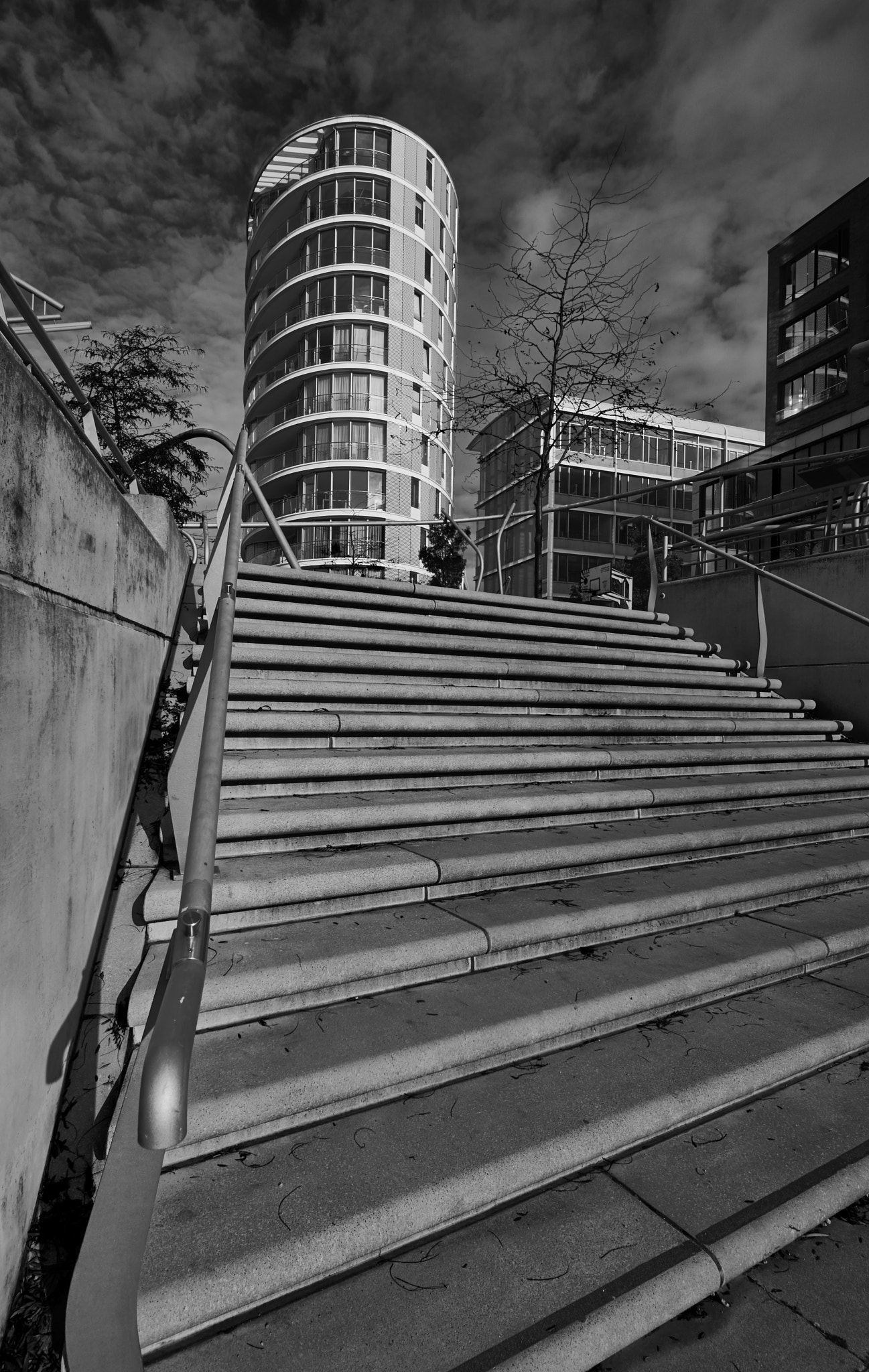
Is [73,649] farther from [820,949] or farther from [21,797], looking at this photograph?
[820,949]

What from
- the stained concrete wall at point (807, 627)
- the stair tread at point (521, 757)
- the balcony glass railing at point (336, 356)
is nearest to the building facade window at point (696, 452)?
the balcony glass railing at point (336, 356)

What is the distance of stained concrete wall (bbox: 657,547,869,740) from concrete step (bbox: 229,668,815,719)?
0.68 m

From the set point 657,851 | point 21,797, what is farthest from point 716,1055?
point 21,797

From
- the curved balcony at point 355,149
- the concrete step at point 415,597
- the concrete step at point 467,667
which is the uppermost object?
the curved balcony at point 355,149

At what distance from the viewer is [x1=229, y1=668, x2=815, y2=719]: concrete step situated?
4469 mm

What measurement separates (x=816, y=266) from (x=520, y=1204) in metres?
41.2

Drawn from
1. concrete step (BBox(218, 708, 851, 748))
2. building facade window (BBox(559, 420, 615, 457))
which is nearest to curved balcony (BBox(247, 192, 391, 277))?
building facade window (BBox(559, 420, 615, 457))

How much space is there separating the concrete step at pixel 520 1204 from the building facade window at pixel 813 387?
36.0 metres

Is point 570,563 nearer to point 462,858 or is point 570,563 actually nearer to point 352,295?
point 352,295

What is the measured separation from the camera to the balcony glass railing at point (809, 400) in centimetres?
3219

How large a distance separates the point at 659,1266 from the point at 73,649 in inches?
86.4

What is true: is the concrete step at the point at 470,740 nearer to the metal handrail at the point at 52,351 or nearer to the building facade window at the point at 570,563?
the metal handrail at the point at 52,351

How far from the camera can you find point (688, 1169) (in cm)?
207

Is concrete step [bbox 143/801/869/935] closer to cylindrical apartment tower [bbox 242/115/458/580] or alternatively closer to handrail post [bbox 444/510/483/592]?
handrail post [bbox 444/510/483/592]
